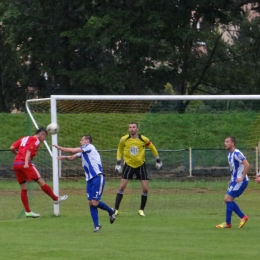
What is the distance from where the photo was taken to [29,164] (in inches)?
571

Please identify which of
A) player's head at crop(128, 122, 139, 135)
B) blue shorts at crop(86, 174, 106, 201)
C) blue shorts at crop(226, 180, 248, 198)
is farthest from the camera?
player's head at crop(128, 122, 139, 135)

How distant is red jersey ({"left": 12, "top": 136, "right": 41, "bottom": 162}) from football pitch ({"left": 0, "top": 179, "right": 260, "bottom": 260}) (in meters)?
1.32

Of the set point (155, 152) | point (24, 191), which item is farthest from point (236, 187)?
point (24, 191)

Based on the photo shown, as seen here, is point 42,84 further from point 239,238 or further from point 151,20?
point 239,238

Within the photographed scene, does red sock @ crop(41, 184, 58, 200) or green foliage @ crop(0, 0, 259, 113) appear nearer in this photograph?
red sock @ crop(41, 184, 58, 200)

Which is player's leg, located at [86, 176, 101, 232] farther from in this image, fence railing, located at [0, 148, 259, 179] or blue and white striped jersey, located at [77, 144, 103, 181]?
fence railing, located at [0, 148, 259, 179]

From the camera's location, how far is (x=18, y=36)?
3194 centimetres

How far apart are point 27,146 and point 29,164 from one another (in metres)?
0.39

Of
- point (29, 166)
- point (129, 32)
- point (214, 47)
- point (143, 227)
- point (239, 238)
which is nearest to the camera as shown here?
point (239, 238)

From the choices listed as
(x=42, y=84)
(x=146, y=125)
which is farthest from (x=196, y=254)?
(x=42, y=84)

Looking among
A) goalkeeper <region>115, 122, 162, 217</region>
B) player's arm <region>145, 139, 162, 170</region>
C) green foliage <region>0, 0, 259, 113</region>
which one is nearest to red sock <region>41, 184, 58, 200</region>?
goalkeeper <region>115, 122, 162, 217</region>

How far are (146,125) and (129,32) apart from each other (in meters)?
6.19

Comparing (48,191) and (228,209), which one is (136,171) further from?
(228,209)

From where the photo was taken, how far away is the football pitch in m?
9.67
